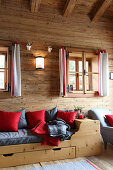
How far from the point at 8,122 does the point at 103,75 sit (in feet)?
8.23

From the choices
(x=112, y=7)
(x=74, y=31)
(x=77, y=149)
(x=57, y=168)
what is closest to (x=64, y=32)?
(x=74, y=31)

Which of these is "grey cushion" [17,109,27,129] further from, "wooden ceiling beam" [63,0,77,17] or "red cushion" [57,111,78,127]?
"wooden ceiling beam" [63,0,77,17]

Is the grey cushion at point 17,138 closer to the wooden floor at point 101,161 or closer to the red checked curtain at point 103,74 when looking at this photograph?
the wooden floor at point 101,161

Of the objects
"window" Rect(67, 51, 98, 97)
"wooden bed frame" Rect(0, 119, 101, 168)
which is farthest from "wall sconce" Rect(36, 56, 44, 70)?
"wooden bed frame" Rect(0, 119, 101, 168)

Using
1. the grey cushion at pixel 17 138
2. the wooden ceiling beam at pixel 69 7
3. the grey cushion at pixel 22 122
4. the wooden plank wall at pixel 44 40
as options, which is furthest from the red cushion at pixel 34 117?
the wooden ceiling beam at pixel 69 7

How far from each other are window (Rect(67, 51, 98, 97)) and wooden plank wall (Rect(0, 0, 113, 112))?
0.76 ft

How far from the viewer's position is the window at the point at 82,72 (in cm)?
438

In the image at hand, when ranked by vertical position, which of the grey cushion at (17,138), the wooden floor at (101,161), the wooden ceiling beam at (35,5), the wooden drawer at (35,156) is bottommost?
the wooden floor at (101,161)

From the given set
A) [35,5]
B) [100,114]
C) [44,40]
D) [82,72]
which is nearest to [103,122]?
[100,114]

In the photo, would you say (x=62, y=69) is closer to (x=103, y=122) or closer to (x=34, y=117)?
(x=34, y=117)

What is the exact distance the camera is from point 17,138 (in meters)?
2.99

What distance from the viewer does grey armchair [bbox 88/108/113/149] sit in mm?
3504

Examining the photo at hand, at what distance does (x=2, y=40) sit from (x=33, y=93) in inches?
51.2

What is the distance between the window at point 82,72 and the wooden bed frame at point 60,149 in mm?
1118
